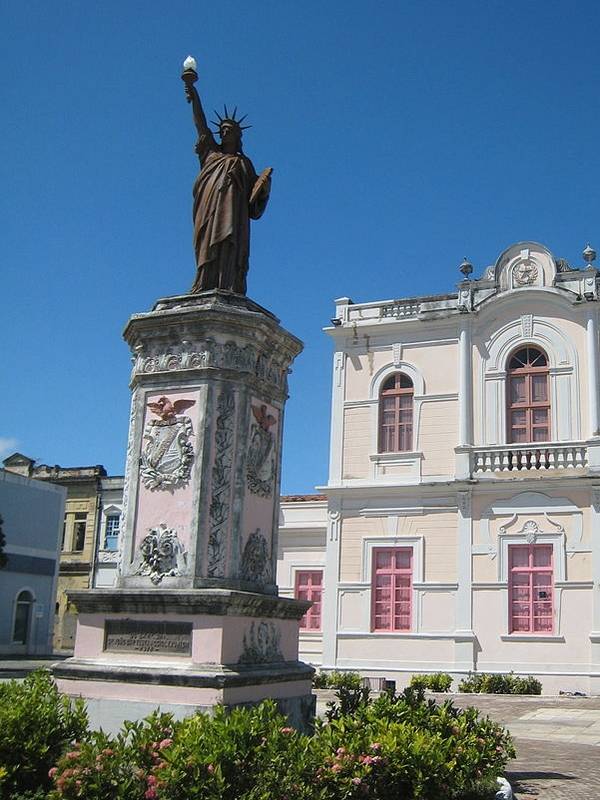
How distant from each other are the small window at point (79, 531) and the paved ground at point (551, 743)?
2459cm

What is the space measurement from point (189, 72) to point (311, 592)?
1683 cm

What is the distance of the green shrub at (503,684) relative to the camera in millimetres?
18797

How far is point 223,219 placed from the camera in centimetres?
802

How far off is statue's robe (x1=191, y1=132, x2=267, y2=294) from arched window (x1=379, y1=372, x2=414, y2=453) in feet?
46.7

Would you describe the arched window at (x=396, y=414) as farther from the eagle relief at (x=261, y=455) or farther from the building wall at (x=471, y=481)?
the eagle relief at (x=261, y=455)

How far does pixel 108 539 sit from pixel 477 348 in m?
21.8

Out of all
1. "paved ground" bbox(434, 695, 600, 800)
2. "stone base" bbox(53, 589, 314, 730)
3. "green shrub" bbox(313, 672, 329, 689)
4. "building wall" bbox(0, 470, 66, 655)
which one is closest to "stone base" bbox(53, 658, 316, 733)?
"stone base" bbox(53, 589, 314, 730)

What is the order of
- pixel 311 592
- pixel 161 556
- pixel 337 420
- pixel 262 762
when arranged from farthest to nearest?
1. pixel 311 592
2. pixel 337 420
3. pixel 161 556
4. pixel 262 762

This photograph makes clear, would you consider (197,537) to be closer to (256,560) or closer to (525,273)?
(256,560)

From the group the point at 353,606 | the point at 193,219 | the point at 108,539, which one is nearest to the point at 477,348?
the point at 353,606

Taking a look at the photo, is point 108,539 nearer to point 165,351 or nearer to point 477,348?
point 477,348

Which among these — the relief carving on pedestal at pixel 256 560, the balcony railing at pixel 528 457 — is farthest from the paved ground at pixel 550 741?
the balcony railing at pixel 528 457

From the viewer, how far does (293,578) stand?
23281 mm

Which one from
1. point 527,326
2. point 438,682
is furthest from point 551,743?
point 527,326
